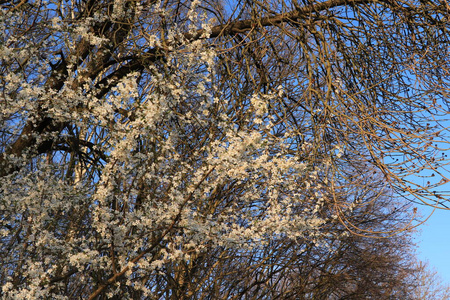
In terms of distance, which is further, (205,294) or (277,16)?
(205,294)

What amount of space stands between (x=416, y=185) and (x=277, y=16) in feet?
8.84

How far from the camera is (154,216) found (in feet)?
12.6

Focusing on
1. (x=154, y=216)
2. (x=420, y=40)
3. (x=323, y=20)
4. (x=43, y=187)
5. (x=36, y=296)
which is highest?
(x=323, y=20)

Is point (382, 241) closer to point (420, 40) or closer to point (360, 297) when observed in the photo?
point (360, 297)

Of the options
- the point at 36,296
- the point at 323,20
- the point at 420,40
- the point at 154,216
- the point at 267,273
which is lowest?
the point at 36,296

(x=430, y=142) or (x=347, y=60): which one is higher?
(x=347, y=60)

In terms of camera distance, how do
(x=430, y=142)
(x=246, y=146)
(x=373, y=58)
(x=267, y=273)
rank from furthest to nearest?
1. (x=267, y=273)
2. (x=373, y=58)
3. (x=430, y=142)
4. (x=246, y=146)

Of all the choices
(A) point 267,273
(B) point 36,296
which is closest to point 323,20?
(B) point 36,296

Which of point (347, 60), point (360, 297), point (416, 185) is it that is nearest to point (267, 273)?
point (360, 297)

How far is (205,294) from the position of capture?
327 inches

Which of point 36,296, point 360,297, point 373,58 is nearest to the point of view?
point 36,296

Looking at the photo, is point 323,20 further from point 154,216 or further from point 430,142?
point 154,216

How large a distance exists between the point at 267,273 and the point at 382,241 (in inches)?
160

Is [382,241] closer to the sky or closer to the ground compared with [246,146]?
closer to the sky
